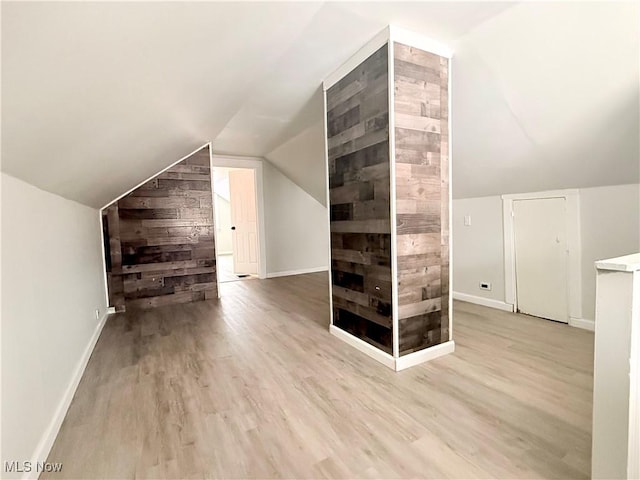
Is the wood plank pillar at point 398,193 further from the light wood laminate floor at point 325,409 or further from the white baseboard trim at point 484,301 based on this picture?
the white baseboard trim at point 484,301

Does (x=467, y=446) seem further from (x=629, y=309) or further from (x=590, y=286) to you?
(x=590, y=286)

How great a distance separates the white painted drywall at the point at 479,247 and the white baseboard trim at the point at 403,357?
147cm

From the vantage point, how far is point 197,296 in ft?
14.3

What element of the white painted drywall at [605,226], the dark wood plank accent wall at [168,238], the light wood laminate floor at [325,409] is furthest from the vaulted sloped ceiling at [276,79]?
the light wood laminate floor at [325,409]

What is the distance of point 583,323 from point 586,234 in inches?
31.7

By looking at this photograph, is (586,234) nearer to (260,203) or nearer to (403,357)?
(403,357)

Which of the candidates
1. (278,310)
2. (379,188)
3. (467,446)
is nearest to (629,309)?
(467,446)

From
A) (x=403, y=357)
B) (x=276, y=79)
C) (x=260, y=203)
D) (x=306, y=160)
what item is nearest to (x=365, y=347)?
(x=403, y=357)

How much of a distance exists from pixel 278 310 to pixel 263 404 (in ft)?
6.33

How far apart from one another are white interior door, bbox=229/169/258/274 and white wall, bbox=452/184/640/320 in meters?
3.79

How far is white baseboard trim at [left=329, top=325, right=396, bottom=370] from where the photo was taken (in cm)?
220

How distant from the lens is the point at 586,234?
9.08 ft

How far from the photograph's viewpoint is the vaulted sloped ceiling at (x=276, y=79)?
966mm

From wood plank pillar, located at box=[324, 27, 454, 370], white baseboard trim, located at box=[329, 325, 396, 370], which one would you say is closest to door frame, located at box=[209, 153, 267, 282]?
white baseboard trim, located at box=[329, 325, 396, 370]
